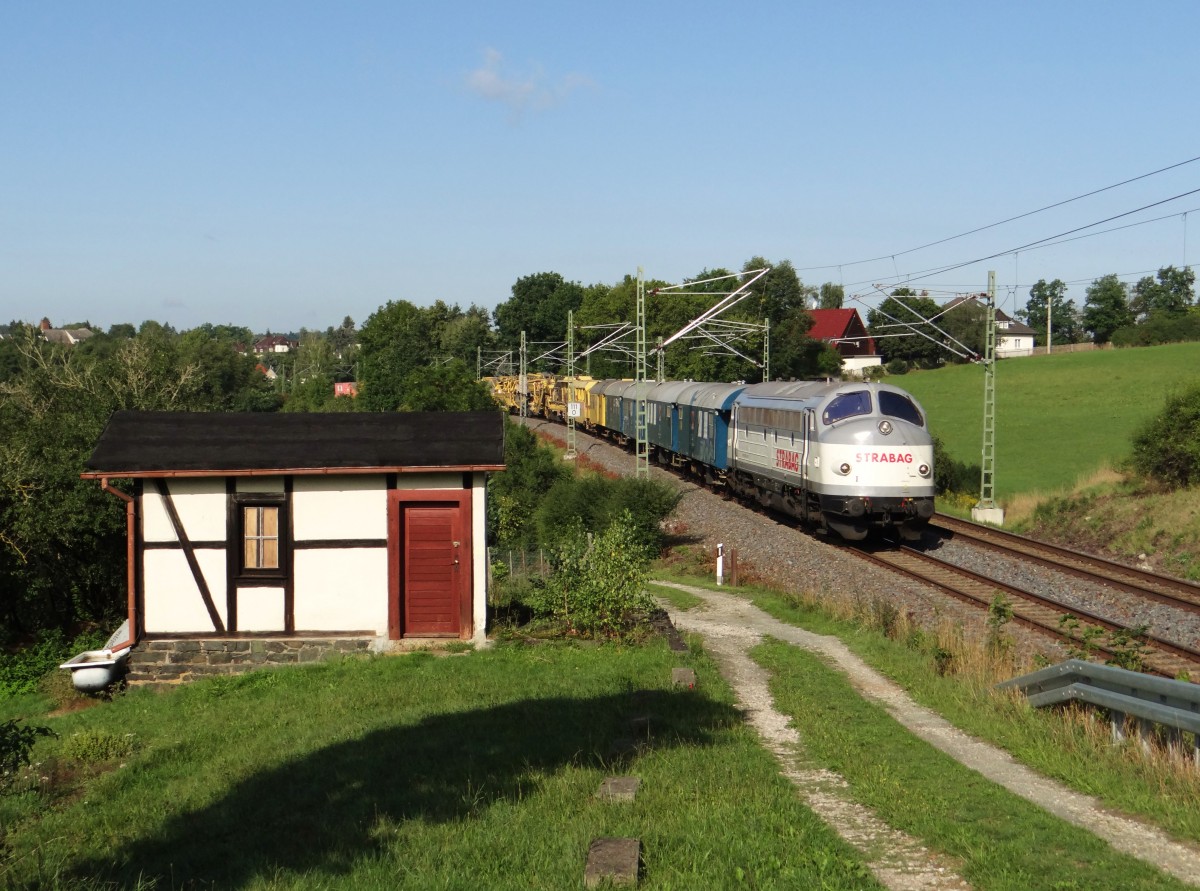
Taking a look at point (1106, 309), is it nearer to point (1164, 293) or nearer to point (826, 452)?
point (1164, 293)

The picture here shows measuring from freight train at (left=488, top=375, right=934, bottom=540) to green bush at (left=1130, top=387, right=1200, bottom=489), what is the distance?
30.2ft

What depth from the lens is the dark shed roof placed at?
15367 mm

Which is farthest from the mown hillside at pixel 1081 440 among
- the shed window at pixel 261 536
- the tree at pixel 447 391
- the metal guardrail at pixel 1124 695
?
the tree at pixel 447 391

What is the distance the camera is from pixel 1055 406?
65.2 metres

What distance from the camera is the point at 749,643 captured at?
616 inches

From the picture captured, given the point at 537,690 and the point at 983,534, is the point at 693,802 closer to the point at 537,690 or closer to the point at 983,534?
the point at 537,690

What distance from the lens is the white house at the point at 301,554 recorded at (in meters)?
15.6

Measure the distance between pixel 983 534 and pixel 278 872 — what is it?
24.0m

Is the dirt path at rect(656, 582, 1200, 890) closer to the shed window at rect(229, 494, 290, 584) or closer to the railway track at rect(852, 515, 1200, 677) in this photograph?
the railway track at rect(852, 515, 1200, 677)

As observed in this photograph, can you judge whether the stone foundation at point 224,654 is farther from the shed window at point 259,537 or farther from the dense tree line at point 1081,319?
the dense tree line at point 1081,319

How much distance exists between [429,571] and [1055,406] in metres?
57.3

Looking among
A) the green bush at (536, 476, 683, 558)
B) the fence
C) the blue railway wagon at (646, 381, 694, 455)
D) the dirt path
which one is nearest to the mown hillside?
the green bush at (536, 476, 683, 558)

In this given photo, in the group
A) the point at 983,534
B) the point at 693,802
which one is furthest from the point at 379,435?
the point at 983,534

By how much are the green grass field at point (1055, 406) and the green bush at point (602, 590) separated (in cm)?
2320
